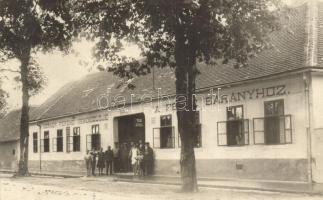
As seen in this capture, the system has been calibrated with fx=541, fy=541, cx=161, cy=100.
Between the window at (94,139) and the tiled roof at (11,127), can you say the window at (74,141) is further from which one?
the tiled roof at (11,127)

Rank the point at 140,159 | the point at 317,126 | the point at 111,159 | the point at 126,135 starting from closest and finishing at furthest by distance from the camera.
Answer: the point at 317,126 < the point at 140,159 < the point at 111,159 < the point at 126,135

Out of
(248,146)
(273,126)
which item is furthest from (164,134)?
(273,126)

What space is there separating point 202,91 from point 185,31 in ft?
23.7

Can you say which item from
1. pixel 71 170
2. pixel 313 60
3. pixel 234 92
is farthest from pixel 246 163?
pixel 71 170

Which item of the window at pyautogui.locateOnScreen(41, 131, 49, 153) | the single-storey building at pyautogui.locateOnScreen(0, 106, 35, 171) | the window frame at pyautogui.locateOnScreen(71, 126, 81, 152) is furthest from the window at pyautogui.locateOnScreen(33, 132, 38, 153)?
the window frame at pyautogui.locateOnScreen(71, 126, 81, 152)

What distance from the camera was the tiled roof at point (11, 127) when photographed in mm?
43981

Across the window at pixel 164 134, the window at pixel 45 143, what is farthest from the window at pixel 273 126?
the window at pixel 45 143

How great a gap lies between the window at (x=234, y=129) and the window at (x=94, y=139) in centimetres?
1060

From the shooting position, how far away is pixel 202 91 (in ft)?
72.5

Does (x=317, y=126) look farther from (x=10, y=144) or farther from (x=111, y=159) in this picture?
(x=10, y=144)

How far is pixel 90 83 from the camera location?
35.2 metres

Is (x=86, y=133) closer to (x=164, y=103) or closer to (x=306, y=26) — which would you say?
(x=164, y=103)

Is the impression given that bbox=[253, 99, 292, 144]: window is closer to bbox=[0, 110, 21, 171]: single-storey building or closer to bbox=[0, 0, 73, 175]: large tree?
bbox=[0, 0, 73, 175]: large tree

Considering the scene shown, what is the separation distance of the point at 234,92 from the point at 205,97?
6.18ft
